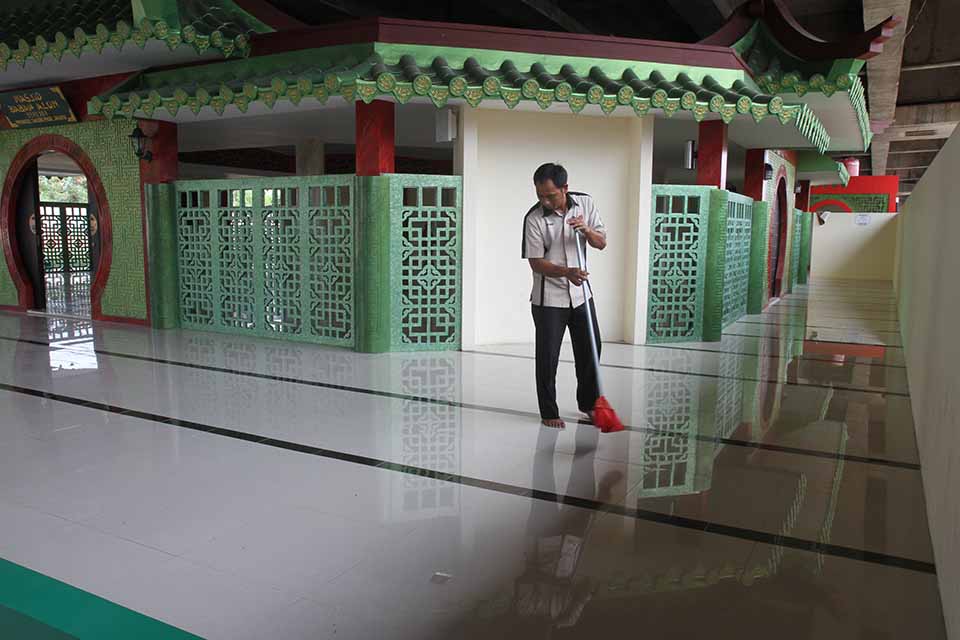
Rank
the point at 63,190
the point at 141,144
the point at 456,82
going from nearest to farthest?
the point at 456,82, the point at 141,144, the point at 63,190

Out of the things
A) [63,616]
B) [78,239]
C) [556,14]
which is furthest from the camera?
[78,239]

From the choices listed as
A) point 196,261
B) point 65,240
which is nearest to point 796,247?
point 196,261

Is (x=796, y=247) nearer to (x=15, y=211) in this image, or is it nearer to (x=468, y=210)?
(x=468, y=210)

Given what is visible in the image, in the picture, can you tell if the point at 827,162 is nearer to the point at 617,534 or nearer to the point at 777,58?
the point at 777,58

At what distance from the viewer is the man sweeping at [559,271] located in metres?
4.21

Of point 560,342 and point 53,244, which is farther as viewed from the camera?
point 53,244

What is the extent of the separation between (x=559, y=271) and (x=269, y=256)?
4169mm

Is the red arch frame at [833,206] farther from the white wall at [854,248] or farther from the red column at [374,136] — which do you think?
the red column at [374,136]

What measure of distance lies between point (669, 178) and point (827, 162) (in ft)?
9.63

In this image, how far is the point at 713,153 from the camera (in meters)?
7.70

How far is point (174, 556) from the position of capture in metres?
2.69

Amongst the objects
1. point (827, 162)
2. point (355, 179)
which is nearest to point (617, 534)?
point (355, 179)

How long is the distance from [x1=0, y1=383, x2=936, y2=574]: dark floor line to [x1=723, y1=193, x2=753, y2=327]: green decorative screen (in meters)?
5.60

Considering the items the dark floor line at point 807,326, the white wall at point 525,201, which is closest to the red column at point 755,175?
the dark floor line at point 807,326
